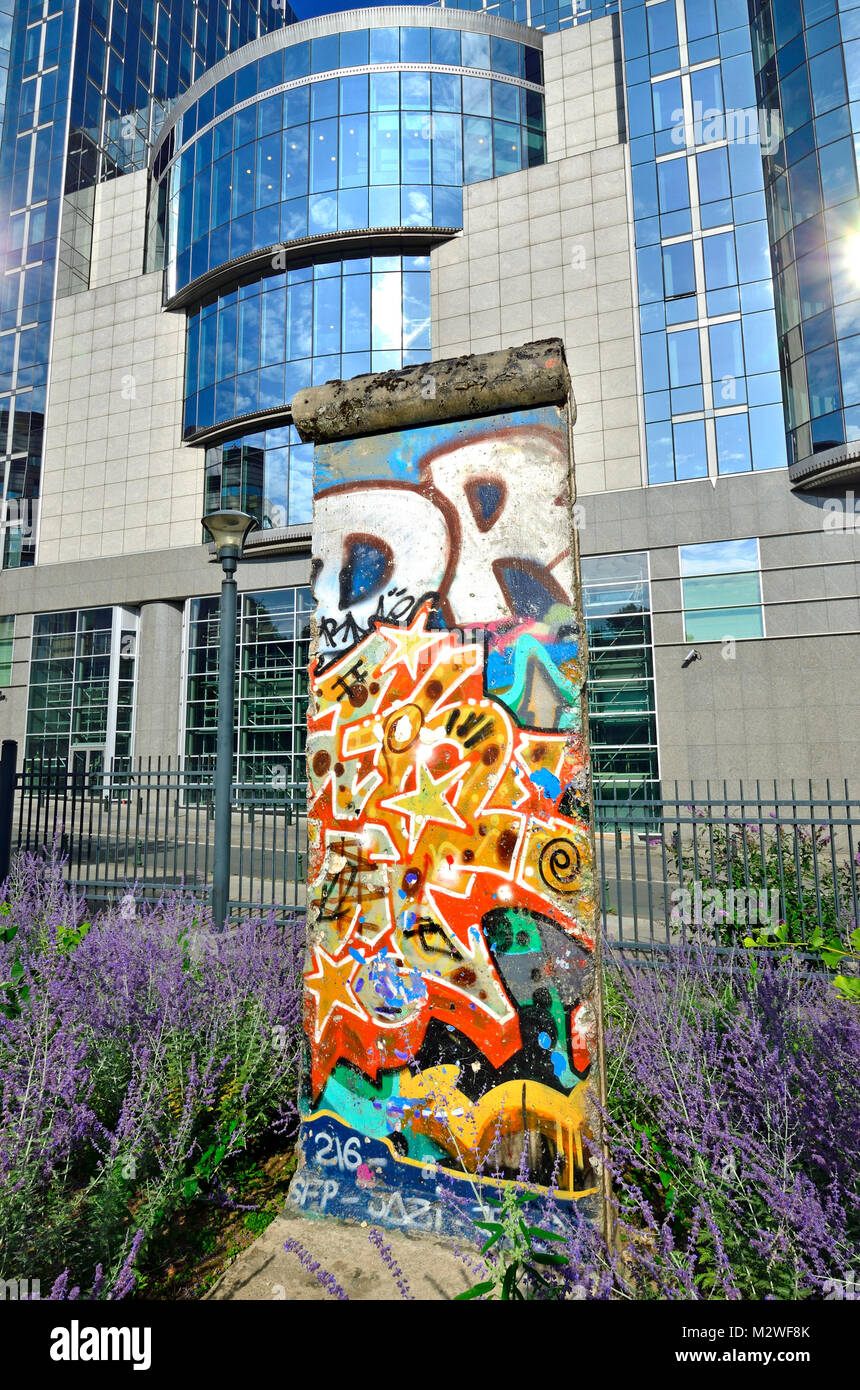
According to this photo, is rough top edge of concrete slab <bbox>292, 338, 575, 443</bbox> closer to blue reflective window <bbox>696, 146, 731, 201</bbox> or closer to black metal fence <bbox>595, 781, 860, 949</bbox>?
black metal fence <bbox>595, 781, 860, 949</bbox>

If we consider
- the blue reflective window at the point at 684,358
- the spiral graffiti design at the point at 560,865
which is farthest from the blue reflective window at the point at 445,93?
the spiral graffiti design at the point at 560,865

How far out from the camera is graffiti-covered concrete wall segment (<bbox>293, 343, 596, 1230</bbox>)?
2.70 metres

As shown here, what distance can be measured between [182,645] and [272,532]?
19.3 feet

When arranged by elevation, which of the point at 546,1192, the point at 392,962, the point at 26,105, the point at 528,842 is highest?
the point at 26,105

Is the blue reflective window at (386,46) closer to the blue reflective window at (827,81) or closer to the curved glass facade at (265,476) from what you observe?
the curved glass facade at (265,476)

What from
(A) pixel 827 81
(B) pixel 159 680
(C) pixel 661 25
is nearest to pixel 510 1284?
(A) pixel 827 81

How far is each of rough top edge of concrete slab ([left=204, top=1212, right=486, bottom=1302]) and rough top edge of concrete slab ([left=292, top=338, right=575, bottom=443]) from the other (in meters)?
3.22

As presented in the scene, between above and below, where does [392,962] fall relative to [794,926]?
above

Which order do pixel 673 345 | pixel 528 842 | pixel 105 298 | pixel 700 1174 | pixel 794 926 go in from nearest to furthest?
pixel 700 1174 < pixel 528 842 < pixel 794 926 < pixel 673 345 < pixel 105 298

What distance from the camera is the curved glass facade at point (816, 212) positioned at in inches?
699

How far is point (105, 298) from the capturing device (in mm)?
29422

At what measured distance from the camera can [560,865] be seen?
8.95ft

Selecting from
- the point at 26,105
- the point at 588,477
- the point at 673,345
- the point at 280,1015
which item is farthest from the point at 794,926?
the point at 26,105
